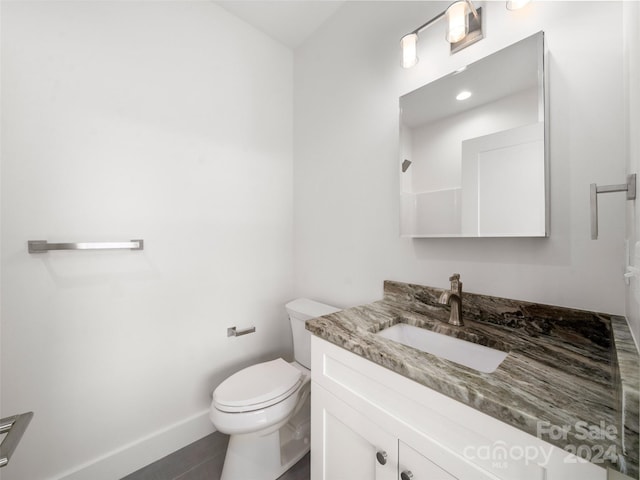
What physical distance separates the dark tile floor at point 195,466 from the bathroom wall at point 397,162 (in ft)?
2.83

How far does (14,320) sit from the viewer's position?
1.02 metres

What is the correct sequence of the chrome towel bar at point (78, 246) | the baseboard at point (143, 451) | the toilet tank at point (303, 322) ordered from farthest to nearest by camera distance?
1. the toilet tank at point (303, 322)
2. the baseboard at point (143, 451)
3. the chrome towel bar at point (78, 246)

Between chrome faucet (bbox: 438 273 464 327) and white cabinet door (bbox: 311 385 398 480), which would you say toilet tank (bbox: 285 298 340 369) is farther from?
chrome faucet (bbox: 438 273 464 327)

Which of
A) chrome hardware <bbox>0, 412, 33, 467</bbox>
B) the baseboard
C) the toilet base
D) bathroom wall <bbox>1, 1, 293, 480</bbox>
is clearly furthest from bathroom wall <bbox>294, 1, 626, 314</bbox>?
chrome hardware <bbox>0, 412, 33, 467</bbox>

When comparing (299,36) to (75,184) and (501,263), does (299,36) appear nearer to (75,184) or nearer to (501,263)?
(75,184)

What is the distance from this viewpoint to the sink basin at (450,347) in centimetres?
81

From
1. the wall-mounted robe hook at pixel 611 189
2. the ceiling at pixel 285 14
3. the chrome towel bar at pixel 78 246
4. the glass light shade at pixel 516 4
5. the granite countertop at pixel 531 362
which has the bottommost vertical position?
the granite countertop at pixel 531 362

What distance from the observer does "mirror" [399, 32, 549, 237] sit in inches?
33.6

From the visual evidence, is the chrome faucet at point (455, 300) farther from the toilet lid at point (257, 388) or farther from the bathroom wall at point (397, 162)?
the toilet lid at point (257, 388)

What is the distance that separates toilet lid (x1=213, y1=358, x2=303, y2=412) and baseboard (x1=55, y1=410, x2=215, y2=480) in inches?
18.8

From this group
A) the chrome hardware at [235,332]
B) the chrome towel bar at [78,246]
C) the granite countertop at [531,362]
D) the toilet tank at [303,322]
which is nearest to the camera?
the granite countertop at [531,362]

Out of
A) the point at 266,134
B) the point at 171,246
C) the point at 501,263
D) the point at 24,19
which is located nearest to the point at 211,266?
the point at 171,246

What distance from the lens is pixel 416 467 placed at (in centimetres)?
64

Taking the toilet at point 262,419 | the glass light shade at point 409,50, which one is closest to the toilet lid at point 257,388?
the toilet at point 262,419
